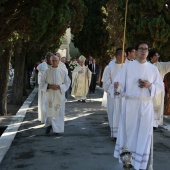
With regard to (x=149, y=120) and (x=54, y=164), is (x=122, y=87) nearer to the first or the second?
(x=149, y=120)

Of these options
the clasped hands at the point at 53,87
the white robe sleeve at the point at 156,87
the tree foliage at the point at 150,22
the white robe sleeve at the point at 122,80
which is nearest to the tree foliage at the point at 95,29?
the tree foliage at the point at 150,22

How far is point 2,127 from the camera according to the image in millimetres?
11242

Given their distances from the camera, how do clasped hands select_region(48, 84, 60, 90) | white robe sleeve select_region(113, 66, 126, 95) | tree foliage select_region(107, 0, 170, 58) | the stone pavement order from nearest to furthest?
white robe sleeve select_region(113, 66, 126, 95)
the stone pavement
clasped hands select_region(48, 84, 60, 90)
tree foliage select_region(107, 0, 170, 58)

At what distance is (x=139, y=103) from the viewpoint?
634cm

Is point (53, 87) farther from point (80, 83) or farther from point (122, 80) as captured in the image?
point (80, 83)

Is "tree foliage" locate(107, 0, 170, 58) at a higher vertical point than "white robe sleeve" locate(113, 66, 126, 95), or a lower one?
higher

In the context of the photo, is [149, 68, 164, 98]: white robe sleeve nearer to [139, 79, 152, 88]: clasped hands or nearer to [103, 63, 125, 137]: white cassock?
[139, 79, 152, 88]: clasped hands

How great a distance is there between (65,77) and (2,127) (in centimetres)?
253

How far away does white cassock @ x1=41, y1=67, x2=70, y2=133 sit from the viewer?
9727mm

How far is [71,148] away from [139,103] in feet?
7.63

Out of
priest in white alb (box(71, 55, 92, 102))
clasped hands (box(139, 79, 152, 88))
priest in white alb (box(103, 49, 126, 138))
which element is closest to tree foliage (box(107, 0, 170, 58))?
priest in white alb (box(103, 49, 126, 138))

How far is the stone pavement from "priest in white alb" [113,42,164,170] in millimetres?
599

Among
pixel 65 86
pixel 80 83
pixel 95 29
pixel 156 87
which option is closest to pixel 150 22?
pixel 65 86

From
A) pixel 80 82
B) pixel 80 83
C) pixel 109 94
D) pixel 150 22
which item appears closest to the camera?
pixel 109 94
